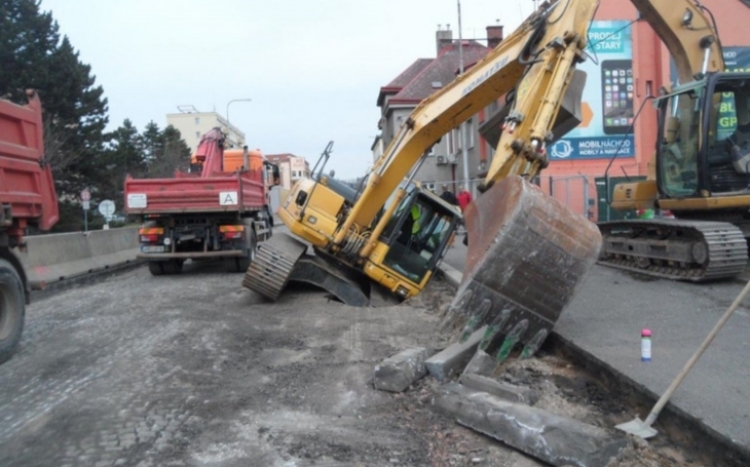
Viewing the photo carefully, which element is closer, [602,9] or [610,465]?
[610,465]

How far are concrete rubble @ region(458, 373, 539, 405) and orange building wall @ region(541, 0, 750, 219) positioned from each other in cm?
1853

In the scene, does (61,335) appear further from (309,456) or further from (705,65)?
(705,65)

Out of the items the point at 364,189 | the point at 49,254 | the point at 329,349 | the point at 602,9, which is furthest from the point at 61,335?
the point at 602,9

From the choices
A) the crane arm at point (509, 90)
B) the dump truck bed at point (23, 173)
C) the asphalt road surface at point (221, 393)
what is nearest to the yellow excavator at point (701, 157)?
the crane arm at point (509, 90)

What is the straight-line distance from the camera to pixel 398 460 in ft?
14.1

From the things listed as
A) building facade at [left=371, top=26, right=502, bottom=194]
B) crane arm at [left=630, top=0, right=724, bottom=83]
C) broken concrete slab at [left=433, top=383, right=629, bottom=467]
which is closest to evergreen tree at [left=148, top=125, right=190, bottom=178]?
building facade at [left=371, top=26, right=502, bottom=194]

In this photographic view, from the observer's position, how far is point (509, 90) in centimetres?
869

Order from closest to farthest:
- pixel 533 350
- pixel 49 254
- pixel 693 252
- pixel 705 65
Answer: pixel 533 350 → pixel 693 252 → pixel 705 65 → pixel 49 254

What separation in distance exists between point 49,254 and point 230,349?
8.40 metres

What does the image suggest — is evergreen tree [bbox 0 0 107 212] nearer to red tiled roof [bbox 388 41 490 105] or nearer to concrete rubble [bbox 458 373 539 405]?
red tiled roof [bbox 388 41 490 105]

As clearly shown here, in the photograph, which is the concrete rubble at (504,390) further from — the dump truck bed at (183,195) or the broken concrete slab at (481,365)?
the dump truck bed at (183,195)

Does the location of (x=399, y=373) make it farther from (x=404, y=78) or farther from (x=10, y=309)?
(x=404, y=78)

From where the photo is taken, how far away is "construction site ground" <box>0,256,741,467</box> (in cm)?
437

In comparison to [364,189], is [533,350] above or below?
below
